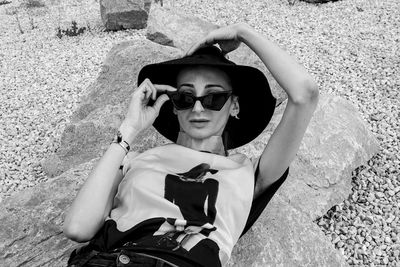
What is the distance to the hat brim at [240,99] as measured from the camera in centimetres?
276

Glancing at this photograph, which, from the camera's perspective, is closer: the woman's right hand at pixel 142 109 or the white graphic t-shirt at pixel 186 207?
the white graphic t-shirt at pixel 186 207

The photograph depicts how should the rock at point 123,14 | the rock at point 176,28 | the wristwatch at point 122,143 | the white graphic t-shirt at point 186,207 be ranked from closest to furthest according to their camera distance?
the white graphic t-shirt at point 186,207
the wristwatch at point 122,143
the rock at point 176,28
the rock at point 123,14

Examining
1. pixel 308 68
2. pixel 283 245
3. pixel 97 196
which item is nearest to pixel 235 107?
pixel 283 245

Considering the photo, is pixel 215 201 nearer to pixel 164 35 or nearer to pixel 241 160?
pixel 241 160

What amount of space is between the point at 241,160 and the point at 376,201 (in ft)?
6.78

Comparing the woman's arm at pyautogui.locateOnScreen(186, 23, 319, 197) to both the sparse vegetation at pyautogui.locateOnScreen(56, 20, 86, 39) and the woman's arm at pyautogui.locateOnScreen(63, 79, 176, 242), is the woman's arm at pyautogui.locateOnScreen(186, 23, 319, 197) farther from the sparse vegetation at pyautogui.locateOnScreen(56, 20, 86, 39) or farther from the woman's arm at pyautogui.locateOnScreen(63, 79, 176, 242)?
the sparse vegetation at pyautogui.locateOnScreen(56, 20, 86, 39)

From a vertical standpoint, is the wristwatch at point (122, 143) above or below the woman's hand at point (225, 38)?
below

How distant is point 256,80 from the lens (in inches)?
111

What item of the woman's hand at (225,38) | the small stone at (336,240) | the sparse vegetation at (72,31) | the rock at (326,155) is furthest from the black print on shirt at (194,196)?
the sparse vegetation at (72,31)

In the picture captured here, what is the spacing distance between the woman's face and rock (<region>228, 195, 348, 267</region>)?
77 centimetres

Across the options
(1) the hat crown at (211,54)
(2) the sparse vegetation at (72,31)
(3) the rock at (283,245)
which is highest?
(1) the hat crown at (211,54)

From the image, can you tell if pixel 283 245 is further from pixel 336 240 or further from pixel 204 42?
pixel 204 42

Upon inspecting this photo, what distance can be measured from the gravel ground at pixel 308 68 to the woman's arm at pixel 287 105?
62.9 inches

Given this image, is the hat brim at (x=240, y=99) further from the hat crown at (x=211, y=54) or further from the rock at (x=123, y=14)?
the rock at (x=123, y=14)
